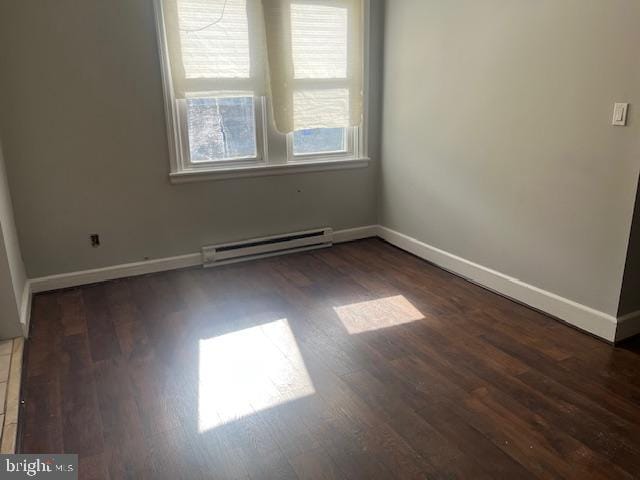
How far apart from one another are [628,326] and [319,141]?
2.63 meters

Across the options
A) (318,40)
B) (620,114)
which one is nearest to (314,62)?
(318,40)

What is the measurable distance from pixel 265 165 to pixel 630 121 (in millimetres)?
Result: 2503

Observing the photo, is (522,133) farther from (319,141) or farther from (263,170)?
(263,170)

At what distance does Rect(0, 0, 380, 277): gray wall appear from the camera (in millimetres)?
3062

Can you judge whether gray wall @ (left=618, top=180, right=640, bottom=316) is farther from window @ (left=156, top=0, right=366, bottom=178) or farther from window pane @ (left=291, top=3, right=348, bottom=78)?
window pane @ (left=291, top=3, right=348, bottom=78)

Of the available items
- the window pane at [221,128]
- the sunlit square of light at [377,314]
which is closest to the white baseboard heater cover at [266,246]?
the window pane at [221,128]

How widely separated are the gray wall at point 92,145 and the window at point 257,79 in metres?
0.16

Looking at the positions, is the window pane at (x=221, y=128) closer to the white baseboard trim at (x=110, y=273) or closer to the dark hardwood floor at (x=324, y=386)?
the white baseboard trim at (x=110, y=273)

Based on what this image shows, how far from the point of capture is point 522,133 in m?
2.94

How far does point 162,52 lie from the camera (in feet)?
11.0

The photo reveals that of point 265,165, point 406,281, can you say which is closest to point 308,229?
point 265,165

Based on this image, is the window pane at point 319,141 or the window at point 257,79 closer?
the window at point 257,79

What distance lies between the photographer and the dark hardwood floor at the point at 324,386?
5.96 ft

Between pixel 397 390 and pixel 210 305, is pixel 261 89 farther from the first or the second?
pixel 397 390
